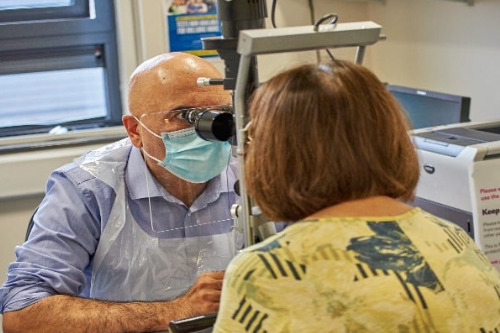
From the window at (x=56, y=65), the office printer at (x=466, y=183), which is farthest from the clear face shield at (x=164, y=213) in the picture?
the window at (x=56, y=65)

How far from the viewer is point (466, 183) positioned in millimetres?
1823

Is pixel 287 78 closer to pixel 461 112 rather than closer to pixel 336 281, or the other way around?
pixel 336 281

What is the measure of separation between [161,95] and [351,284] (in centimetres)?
98

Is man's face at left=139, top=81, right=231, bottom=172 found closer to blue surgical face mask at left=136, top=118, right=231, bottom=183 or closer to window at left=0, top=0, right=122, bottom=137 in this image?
blue surgical face mask at left=136, top=118, right=231, bottom=183

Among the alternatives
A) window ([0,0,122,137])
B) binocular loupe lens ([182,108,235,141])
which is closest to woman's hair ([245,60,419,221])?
binocular loupe lens ([182,108,235,141])

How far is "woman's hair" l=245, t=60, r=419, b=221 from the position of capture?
1029 mm

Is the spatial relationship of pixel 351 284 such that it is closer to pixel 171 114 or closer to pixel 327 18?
pixel 327 18

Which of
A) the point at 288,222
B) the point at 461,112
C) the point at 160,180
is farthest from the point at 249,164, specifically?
the point at 461,112

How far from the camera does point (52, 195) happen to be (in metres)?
1.77

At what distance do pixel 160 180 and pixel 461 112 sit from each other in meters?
0.94

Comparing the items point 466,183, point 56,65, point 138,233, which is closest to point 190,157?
point 138,233

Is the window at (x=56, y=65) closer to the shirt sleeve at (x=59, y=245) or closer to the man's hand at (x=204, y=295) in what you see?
the shirt sleeve at (x=59, y=245)

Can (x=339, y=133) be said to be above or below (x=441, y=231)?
above

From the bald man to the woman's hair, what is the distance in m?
0.47
